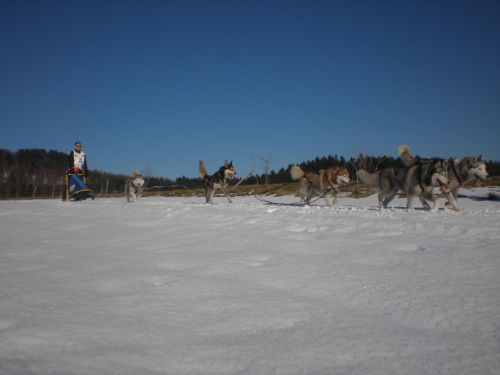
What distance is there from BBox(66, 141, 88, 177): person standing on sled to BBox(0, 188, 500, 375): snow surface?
9154mm

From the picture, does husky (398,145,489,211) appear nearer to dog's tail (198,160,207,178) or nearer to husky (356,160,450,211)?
husky (356,160,450,211)

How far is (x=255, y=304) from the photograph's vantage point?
2.40 meters

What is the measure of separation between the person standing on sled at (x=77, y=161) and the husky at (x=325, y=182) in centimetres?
860

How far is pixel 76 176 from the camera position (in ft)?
43.4

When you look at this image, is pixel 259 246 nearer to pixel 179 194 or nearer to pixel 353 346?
pixel 353 346

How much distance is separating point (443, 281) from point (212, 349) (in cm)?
205

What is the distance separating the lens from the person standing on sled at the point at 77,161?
12984mm

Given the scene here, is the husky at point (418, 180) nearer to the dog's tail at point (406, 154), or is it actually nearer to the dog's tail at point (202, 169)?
the dog's tail at point (406, 154)

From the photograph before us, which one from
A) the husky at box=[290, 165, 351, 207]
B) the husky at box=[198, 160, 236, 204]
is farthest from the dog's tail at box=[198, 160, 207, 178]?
the husky at box=[290, 165, 351, 207]

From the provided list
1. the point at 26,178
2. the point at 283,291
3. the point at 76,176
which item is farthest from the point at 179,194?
the point at 26,178

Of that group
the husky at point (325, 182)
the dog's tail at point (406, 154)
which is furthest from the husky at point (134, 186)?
the dog's tail at point (406, 154)

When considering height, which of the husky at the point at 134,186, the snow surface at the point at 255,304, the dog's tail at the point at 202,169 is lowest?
the snow surface at the point at 255,304

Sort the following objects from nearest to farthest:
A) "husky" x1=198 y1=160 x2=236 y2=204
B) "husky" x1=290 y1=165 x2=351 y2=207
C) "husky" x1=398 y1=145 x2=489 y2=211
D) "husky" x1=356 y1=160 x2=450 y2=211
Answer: "husky" x1=356 y1=160 x2=450 y2=211 < "husky" x1=398 y1=145 x2=489 y2=211 < "husky" x1=290 y1=165 x2=351 y2=207 < "husky" x1=198 y1=160 x2=236 y2=204

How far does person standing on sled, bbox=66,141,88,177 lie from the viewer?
13.0 m
